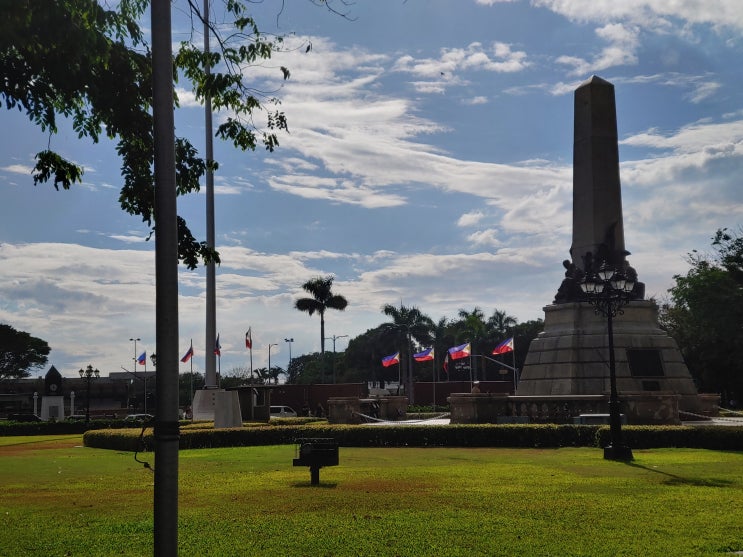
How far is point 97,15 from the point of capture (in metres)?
8.97

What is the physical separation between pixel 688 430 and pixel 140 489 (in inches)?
620

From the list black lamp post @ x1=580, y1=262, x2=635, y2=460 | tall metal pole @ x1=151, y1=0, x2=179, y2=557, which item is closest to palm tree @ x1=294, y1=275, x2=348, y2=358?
black lamp post @ x1=580, y1=262, x2=635, y2=460

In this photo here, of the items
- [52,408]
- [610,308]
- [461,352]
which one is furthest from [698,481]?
[52,408]

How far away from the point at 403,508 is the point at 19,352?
302 feet

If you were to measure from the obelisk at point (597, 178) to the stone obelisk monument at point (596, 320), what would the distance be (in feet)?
0.14

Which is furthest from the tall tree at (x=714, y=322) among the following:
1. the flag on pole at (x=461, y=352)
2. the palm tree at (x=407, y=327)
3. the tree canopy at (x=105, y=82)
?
the tree canopy at (x=105, y=82)

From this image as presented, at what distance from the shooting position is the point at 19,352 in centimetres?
9531

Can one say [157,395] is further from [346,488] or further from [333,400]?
[333,400]

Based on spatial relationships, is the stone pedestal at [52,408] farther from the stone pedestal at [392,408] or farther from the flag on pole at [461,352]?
the stone pedestal at [392,408]

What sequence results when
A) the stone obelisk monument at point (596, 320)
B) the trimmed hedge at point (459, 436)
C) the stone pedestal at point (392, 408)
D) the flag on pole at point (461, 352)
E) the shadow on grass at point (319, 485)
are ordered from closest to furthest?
1. the shadow on grass at point (319, 485)
2. the trimmed hedge at point (459, 436)
3. the stone obelisk monument at point (596, 320)
4. the stone pedestal at point (392, 408)
5. the flag on pole at point (461, 352)

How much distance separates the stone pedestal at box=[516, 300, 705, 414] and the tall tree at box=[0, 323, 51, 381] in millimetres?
73912

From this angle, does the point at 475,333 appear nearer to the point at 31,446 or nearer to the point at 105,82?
the point at 31,446

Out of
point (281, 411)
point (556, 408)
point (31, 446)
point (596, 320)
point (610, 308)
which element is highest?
point (596, 320)

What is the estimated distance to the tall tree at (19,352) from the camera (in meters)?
93.6
